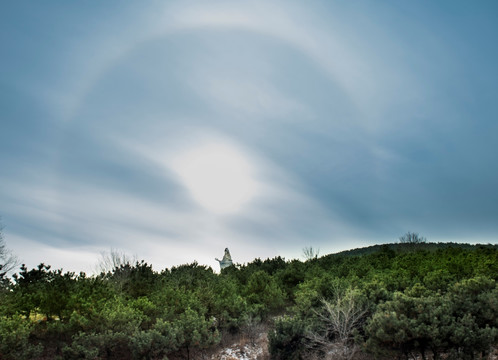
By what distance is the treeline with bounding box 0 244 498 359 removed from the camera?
30.7ft

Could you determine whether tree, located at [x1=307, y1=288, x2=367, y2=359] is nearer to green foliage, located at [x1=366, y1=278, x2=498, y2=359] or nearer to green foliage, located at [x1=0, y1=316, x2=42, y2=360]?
green foliage, located at [x1=366, y1=278, x2=498, y2=359]

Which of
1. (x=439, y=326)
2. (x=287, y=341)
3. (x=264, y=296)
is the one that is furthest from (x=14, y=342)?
(x=439, y=326)

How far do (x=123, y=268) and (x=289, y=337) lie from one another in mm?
15850

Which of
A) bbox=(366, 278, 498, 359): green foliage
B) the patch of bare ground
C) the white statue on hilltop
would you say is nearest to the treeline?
bbox=(366, 278, 498, 359): green foliage

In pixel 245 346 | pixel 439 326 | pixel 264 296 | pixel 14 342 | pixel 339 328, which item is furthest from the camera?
pixel 264 296

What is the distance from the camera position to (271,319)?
689 inches

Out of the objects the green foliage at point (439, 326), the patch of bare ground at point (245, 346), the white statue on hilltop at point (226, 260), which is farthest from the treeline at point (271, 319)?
the white statue on hilltop at point (226, 260)

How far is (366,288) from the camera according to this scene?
1395 centimetres

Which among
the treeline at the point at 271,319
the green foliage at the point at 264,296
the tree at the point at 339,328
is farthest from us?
the green foliage at the point at 264,296

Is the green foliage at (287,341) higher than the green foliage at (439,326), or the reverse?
the green foliage at (439,326)

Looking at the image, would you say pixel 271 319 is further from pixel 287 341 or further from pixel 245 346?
pixel 287 341

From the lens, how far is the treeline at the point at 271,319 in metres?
9.34

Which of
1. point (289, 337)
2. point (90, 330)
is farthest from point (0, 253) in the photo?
point (289, 337)

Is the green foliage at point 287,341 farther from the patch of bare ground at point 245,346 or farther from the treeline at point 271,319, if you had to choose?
the patch of bare ground at point 245,346
